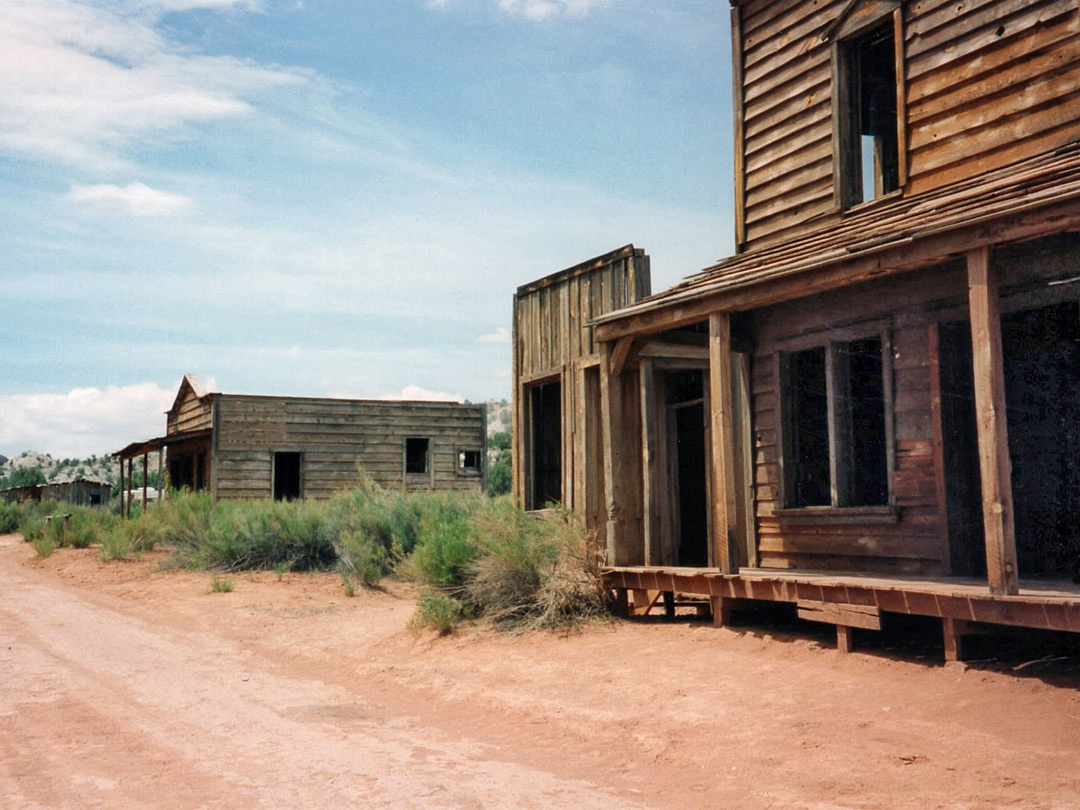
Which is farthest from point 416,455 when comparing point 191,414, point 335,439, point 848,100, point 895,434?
point 895,434

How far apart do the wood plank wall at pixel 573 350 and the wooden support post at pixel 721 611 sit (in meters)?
1.97

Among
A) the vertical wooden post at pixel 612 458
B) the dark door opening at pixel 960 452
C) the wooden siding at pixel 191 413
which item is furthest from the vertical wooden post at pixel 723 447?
the wooden siding at pixel 191 413

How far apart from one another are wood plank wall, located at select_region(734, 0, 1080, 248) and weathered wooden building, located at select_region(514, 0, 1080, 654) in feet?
0.07

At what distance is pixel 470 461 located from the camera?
27.7m

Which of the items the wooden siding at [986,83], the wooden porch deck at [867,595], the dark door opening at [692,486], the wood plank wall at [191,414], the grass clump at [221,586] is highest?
the wooden siding at [986,83]

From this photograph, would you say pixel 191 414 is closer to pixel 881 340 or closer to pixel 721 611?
pixel 721 611

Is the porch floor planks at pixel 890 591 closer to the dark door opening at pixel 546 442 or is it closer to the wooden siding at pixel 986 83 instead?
the wooden siding at pixel 986 83

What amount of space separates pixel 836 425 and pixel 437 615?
14.1ft

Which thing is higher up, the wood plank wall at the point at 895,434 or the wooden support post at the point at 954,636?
the wood plank wall at the point at 895,434

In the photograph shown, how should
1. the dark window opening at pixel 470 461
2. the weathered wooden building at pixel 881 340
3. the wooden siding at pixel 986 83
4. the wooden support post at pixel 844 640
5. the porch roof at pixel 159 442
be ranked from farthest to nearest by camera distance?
the dark window opening at pixel 470 461
the porch roof at pixel 159 442
the wooden siding at pixel 986 83
the wooden support post at pixel 844 640
the weathered wooden building at pixel 881 340

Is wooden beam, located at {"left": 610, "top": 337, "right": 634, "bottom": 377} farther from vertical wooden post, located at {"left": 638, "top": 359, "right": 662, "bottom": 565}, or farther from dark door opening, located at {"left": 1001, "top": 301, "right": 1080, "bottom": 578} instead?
dark door opening, located at {"left": 1001, "top": 301, "right": 1080, "bottom": 578}

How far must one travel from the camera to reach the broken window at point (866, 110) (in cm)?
998

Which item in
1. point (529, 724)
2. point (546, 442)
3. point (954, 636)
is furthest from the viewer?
point (546, 442)

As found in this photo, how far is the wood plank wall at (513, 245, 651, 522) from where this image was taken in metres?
11.4
